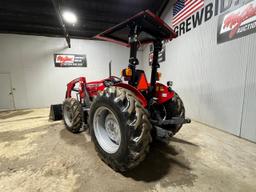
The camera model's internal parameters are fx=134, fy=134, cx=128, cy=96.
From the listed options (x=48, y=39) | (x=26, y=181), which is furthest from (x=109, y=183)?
(x=48, y=39)

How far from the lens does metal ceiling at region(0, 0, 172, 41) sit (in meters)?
4.59

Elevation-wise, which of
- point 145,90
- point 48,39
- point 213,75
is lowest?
point 145,90

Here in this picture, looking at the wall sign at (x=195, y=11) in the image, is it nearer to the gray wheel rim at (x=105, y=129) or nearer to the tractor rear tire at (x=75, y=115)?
the gray wheel rim at (x=105, y=129)

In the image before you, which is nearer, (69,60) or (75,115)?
(75,115)

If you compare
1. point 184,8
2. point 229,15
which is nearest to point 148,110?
point 229,15

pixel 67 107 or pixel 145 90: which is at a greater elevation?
pixel 145 90

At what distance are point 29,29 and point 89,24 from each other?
2.59 meters

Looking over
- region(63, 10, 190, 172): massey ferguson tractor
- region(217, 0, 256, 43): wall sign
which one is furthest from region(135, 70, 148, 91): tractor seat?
region(217, 0, 256, 43): wall sign

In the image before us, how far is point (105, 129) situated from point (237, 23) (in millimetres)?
3263

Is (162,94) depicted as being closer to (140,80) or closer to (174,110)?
(174,110)

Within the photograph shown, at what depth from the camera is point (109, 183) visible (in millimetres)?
1504

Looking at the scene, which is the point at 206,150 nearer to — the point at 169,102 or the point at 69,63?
the point at 169,102

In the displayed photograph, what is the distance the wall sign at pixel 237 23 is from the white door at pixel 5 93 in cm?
794

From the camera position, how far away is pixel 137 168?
5.78ft
